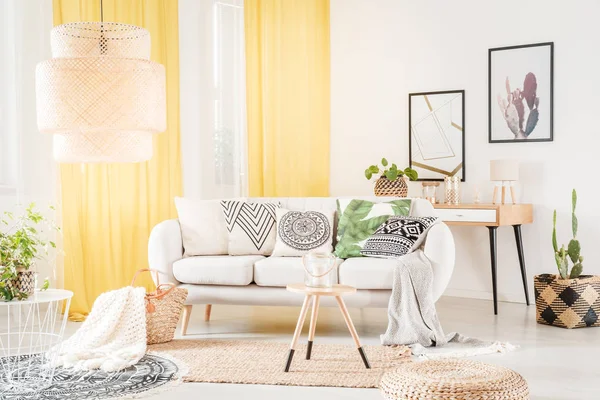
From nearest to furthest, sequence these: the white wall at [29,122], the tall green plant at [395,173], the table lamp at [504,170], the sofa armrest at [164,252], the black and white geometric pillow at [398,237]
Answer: the black and white geometric pillow at [398,237] < the sofa armrest at [164,252] < the white wall at [29,122] < the table lamp at [504,170] < the tall green plant at [395,173]

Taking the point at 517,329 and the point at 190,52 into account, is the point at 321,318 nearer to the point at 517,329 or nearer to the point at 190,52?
the point at 517,329

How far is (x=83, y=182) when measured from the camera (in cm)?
509

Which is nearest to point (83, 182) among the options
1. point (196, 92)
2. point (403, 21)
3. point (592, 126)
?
point (196, 92)

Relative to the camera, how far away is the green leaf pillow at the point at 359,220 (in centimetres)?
446

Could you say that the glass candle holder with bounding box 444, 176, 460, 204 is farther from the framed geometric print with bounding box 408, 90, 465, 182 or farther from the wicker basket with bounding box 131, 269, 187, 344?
the wicker basket with bounding box 131, 269, 187, 344

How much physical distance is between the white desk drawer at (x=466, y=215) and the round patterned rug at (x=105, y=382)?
8.25 ft

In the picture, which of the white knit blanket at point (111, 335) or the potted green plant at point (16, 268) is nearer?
the potted green plant at point (16, 268)

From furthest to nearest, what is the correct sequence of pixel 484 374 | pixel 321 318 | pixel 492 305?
pixel 492 305
pixel 321 318
pixel 484 374

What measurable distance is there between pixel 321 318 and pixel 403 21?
2619mm

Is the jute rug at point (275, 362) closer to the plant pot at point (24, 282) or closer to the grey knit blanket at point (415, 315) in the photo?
the grey knit blanket at point (415, 315)

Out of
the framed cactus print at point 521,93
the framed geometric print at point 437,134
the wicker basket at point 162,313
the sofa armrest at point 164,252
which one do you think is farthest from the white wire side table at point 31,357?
the framed cactus print at point 521,93

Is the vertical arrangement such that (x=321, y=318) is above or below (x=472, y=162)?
below

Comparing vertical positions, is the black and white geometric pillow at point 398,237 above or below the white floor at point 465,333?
above

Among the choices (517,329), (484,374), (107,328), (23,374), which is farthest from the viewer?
(517,329)
